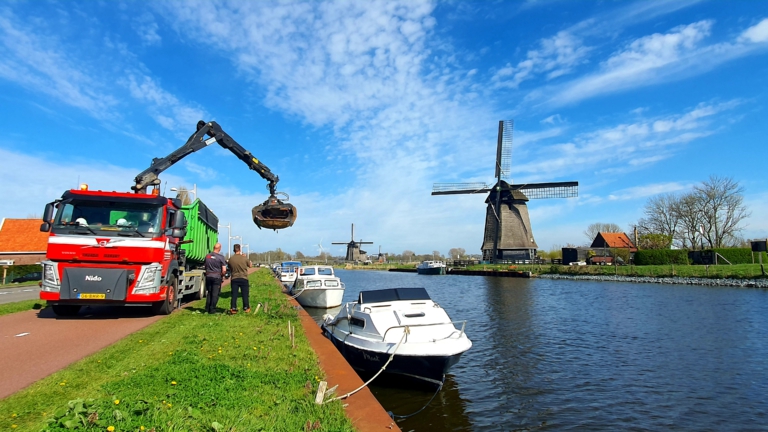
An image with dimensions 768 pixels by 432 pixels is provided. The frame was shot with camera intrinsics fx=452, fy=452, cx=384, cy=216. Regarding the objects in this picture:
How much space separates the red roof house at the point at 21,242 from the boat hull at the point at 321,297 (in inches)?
1445

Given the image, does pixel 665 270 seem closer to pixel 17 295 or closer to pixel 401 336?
pixel 401 336

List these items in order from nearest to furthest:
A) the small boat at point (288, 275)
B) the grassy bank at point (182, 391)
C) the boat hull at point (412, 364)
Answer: the grassy bank at point (182, 391) → the boat hull at point (412, 364) → the small boat at point (288, 275)

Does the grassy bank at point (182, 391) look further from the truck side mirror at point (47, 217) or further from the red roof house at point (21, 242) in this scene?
the red roof house at point (21, 242)

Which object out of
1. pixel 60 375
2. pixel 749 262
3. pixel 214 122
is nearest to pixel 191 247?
pixel 214 122

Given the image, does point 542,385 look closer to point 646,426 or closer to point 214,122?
point 646,426

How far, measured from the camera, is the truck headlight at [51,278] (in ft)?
35.4

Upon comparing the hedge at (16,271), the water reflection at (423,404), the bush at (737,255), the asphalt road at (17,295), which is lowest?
the water reflection at (423,404)

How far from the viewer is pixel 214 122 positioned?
17.1 metres

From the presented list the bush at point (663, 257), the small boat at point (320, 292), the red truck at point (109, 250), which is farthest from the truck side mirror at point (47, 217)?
the bush at point (663, 257)

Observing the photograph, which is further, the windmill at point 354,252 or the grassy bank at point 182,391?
the windmill at point 354,252

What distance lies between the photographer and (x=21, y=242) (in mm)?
47844

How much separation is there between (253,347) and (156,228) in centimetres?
503

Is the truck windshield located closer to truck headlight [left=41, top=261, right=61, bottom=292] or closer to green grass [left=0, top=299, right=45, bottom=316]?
truck headlight [left=41, top=261, right=61, bottom=292]

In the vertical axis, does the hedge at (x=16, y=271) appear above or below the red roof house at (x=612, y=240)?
below
